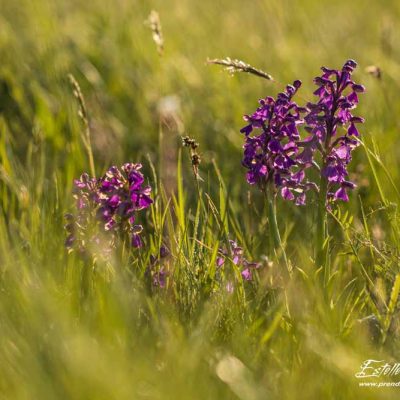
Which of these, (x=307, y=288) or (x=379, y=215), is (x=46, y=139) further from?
(x=307, y=288)

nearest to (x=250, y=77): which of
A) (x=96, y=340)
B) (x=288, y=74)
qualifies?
(x=288, y=74)

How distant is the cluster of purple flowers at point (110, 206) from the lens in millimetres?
2479

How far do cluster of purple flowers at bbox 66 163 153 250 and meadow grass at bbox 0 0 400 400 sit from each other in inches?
2.8

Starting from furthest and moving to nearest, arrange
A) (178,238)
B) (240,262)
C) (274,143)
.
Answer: (178,238), (240,262), (274,143)

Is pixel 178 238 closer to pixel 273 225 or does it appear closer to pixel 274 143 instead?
pixel 273 225

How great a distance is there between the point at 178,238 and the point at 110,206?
1.01ft

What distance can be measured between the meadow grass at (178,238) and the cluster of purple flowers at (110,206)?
0.07 metres

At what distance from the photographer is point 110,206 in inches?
98.6

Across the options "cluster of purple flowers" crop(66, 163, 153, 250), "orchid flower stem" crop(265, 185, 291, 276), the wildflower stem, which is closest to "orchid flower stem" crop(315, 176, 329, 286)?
the wildflower stem

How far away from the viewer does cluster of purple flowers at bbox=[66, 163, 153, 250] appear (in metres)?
2.48

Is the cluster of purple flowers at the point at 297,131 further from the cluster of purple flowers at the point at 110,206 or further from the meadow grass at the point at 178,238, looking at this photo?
the cluster of purple flowers at the point at 110,206
